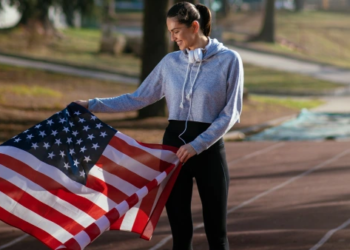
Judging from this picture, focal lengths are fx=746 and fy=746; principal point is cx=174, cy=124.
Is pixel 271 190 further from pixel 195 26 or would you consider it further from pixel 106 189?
pixel 195 26

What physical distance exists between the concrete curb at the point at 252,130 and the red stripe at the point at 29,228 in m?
10.1

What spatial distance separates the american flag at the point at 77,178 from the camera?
4820mm

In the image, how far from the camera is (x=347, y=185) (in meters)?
9.50

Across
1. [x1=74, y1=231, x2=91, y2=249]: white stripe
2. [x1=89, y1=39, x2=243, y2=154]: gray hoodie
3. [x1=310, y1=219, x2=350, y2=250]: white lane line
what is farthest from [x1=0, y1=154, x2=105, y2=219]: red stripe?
[x1=310, y1=219, x2=350, y2=250]: white lane line

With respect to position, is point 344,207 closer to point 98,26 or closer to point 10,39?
point 10,39

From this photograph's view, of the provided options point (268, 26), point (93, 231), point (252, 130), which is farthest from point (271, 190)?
point (268, 26)

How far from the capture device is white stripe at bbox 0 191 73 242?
4.81 m

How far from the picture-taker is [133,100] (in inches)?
198

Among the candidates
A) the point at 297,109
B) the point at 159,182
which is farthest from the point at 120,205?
the point at 297,109

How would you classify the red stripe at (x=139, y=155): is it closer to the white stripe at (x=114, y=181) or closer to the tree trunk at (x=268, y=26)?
the white stripe at (x=114, y=181)

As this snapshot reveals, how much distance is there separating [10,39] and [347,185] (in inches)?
1107

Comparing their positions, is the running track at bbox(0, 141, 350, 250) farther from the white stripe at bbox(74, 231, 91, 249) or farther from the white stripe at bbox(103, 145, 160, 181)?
the white stripe at bbox(74, 231, 91, 249)

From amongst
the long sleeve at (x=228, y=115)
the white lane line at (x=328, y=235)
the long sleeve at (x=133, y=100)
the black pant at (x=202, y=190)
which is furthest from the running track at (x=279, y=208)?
the long sleeve at (x=228, y=115)

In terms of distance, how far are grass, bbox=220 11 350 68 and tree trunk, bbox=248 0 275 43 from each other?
0.75m
